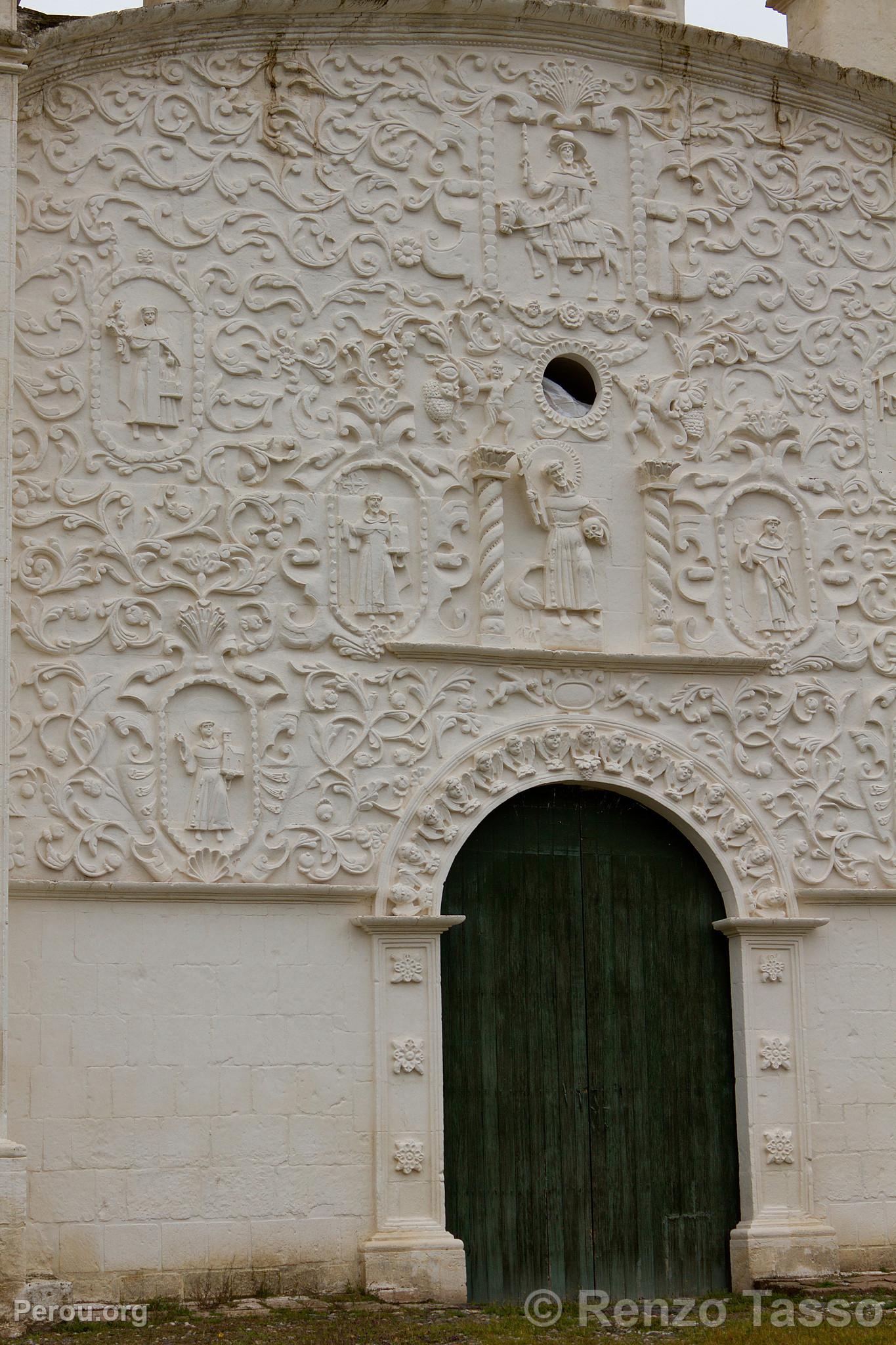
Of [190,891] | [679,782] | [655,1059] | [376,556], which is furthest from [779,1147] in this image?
[376,556]

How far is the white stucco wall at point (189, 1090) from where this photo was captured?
10.2m

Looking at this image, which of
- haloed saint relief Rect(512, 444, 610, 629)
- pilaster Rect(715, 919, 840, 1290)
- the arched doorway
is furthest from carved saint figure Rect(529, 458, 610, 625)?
pilaster Rect(715, 919, 840, 1290)

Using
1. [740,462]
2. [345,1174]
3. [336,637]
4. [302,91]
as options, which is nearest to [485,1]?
[302,91]

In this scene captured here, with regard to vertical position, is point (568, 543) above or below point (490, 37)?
below

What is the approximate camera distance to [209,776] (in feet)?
35.1

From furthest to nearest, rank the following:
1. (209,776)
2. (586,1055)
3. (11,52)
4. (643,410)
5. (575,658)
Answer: (643,410) → (575,658) → (586,1055) → (209,776) → (11,52)

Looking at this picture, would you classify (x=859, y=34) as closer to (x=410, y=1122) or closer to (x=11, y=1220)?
(x=410, y=1122)

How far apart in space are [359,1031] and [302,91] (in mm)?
5368

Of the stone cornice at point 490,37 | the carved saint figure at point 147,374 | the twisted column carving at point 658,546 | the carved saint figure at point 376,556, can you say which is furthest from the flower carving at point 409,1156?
the stone cornice at point 490,37

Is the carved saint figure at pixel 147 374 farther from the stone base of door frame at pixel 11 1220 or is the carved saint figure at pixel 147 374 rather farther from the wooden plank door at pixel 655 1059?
the stone base of door frame at pixel 11 1220

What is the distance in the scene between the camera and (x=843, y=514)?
1209cm

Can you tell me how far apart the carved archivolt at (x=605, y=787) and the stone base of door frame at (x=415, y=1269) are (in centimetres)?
178

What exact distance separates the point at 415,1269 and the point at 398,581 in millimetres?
3686

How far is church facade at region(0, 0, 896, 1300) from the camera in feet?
34.3
